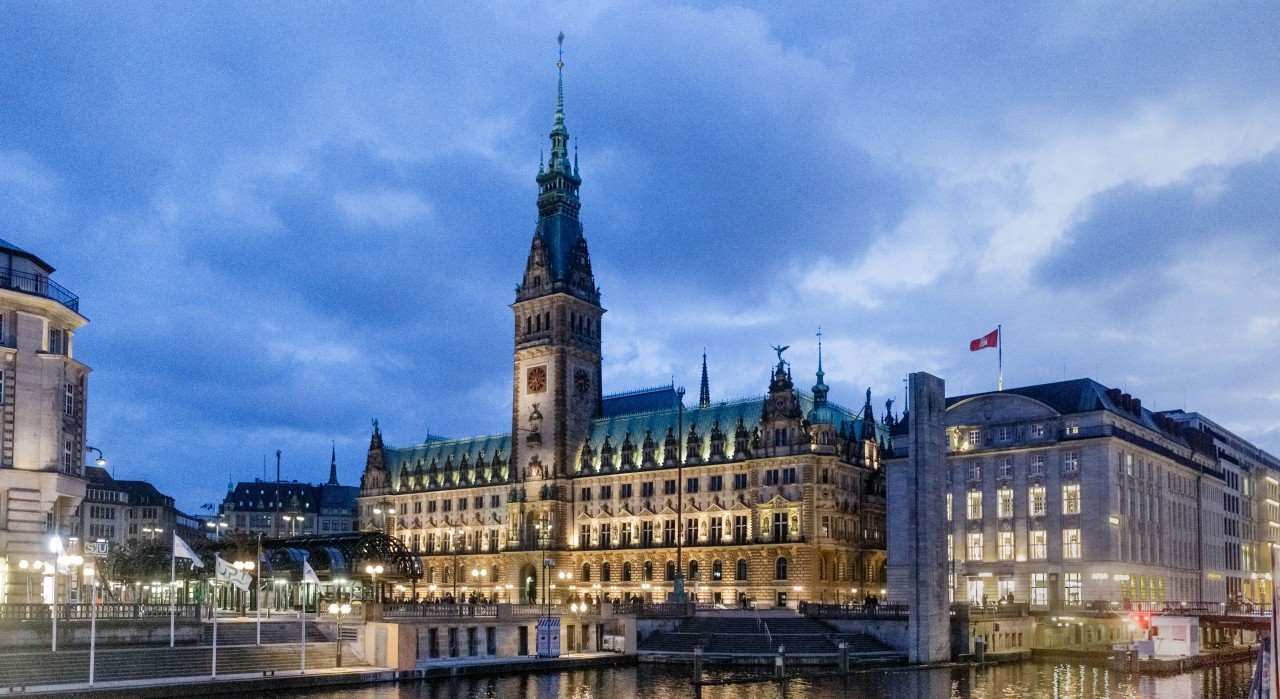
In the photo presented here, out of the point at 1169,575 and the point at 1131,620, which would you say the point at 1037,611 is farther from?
the point at 1169,575

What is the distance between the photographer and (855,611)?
94.4 m

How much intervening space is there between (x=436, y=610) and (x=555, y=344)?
67472mm

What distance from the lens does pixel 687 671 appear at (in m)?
79.8

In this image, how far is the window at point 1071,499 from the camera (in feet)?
350

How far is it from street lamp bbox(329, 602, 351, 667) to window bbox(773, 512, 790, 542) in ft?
193

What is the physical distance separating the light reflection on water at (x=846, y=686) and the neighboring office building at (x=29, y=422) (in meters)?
17.8

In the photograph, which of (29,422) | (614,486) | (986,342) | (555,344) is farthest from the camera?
(555,344)

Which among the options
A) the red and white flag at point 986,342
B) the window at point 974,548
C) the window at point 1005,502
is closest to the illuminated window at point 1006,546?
the window at point 1005,502

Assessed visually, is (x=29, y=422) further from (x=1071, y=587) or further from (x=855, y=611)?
(x=1071, y=587)

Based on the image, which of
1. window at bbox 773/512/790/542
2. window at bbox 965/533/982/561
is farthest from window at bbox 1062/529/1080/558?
window at bbox 773/512/790/542

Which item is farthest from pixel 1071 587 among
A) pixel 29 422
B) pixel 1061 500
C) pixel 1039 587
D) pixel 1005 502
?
pixel 29 422

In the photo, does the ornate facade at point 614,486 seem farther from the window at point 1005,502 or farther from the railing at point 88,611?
the railing at point 88,611

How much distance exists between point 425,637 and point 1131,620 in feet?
179

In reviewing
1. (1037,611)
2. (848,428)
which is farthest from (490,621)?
(848,428)
